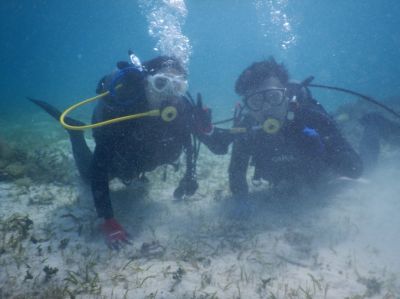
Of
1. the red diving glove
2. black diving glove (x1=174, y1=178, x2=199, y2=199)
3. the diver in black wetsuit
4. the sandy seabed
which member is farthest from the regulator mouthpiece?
the red diving glove

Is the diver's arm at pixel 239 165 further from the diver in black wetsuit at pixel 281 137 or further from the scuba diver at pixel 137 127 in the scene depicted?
the scuba diver at pixel 137 127

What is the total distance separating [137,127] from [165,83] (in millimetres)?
840

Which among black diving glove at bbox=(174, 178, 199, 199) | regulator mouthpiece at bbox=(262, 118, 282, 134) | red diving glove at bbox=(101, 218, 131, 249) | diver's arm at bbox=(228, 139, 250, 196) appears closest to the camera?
red diving glove at bbox=(101, 218, 131, 249)

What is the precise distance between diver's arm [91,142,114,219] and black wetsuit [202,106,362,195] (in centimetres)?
197

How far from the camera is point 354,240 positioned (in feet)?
14.8

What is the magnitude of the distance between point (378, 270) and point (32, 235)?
15.3 ft

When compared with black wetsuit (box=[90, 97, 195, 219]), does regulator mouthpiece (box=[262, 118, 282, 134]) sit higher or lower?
higher

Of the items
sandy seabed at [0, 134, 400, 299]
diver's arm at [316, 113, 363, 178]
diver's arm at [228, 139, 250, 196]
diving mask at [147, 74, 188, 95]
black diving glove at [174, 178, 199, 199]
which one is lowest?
sandy seabed at [0, 134, 400, 299]

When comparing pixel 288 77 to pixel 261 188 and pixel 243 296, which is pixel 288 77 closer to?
pixel 261 188

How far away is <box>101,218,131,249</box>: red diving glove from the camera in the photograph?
165 inches

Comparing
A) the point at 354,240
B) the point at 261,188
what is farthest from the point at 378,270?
→ the point at 261,188

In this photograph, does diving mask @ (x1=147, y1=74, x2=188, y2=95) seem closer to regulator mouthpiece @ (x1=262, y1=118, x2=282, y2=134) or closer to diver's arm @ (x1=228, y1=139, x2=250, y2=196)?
regulator mouthpiece @ (x1=262, y1=118, x2=282, y2=134)

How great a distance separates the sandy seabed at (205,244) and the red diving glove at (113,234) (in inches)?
4.8

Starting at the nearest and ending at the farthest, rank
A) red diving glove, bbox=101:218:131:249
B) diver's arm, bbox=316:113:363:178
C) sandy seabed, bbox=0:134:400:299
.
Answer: sandy seabed, bbox=0:134:400:299 → red diving glove, bbox=101:218:131:249 → diver's arm, bbox=316:113:363:178
